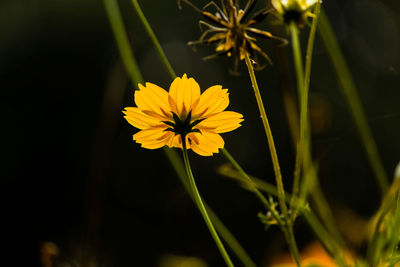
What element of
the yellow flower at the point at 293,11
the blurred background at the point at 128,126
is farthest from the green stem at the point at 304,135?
the blurred background at the point at 128,126

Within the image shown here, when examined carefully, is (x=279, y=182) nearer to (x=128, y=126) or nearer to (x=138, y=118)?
(x=138, y=118)

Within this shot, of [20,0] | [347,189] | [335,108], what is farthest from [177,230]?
[20,0]

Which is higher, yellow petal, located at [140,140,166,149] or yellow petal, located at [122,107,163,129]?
yellow petal, located at [122,107,163,129]

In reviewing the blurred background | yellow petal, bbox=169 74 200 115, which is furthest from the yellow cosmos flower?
the blurred background

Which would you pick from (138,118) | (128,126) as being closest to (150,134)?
(138,118)

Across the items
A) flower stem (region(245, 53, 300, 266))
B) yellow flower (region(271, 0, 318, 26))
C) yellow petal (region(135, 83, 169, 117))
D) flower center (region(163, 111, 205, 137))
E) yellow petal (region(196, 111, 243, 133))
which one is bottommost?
flower stem (region(245, 53, 300, 266))

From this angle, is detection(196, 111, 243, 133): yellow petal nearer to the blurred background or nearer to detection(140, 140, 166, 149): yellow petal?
detection(140, 140, 166, 149): yellow petal
